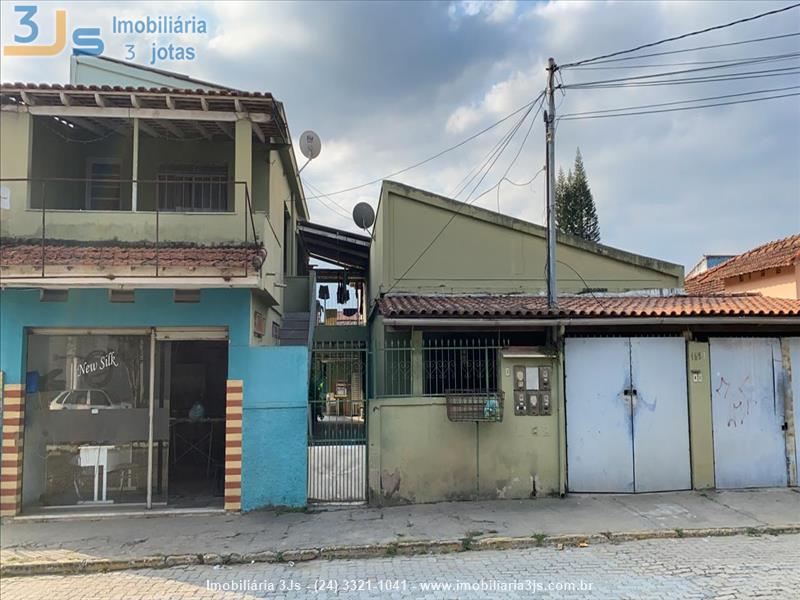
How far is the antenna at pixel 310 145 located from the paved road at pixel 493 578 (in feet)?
28.7

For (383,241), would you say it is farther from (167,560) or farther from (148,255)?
(167,560)

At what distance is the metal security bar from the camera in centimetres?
875

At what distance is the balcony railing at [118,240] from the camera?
6707 mm

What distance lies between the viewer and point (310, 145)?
39.7 feet

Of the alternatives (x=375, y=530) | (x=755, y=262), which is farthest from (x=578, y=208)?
(x=375, y=530)

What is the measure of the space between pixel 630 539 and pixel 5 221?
8.99 metres

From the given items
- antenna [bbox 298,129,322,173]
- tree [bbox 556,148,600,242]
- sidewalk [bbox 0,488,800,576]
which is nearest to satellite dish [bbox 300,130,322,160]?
antenna [bbox 298,129,322,173]

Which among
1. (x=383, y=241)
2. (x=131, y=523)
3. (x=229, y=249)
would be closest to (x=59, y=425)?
(x=131, y=523)

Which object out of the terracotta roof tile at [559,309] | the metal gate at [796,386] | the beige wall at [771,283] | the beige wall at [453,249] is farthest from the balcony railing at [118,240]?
the beige wall at [771,283]

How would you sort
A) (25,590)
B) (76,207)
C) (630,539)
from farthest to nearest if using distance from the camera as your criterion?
1. (76,207)
2. (630,539)
3. (25,590)

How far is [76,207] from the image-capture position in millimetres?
8891

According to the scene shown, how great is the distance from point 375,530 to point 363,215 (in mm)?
10161

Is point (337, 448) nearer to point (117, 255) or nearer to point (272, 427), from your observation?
point (272, 427)

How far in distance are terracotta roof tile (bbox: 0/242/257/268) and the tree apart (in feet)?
91.3
